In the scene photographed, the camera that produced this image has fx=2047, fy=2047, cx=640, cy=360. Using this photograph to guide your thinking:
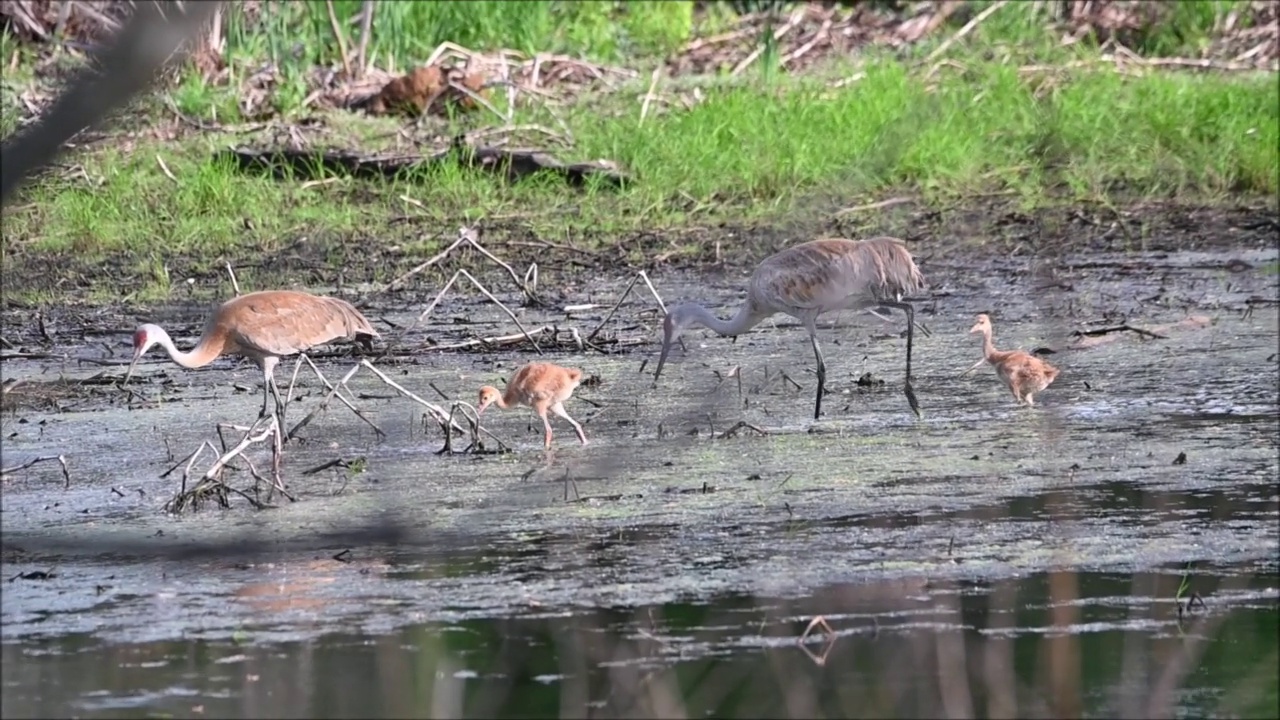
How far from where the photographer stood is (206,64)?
13602mm

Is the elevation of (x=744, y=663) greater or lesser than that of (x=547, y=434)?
greater

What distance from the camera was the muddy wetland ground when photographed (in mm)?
4598

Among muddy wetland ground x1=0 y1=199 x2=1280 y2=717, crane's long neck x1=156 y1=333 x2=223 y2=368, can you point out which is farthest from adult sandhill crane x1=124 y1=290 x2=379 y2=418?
muddy wetland ground x1=0 y1=199 x2=1280 y2=717

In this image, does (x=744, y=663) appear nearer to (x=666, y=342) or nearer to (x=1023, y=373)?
(x=1023, y=373)

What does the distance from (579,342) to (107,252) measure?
138 inches

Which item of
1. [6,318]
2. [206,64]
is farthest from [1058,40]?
[6,318]

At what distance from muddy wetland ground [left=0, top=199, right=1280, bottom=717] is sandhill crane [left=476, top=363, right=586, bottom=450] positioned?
0.15 m

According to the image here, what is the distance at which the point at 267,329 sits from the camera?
8.00 metres

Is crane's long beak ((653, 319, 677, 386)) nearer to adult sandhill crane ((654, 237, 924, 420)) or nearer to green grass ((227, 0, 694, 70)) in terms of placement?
adult sandhill crane ((654, 237, 924, 420))

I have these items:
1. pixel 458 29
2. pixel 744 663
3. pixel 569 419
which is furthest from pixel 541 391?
pixel 458 29

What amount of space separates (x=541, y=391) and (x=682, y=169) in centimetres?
503

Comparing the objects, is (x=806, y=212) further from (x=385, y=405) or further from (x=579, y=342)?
(x=579, y=342)

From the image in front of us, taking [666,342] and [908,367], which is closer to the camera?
[908,367]

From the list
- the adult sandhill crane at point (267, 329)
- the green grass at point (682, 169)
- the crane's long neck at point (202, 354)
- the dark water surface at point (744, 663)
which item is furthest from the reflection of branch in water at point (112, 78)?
the green grass at point (682, 169)
